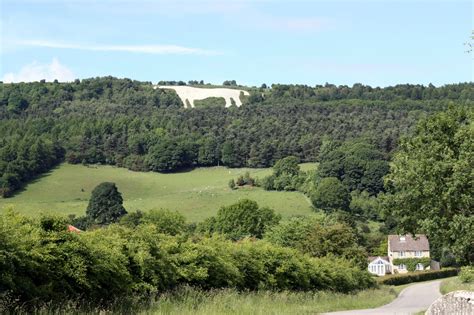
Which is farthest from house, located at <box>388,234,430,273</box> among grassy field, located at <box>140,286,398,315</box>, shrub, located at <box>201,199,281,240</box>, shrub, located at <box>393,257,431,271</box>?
grassy field, located at <box>140,286,398,315</box>

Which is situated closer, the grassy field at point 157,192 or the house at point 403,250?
the house at point 403,250

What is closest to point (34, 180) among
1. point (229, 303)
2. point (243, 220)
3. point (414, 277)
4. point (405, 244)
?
point (243, 220)

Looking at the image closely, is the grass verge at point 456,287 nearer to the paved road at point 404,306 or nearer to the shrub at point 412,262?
the paved road at point 404,306

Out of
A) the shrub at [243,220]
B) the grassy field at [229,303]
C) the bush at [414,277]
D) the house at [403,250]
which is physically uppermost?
the grassy field at [229,303]

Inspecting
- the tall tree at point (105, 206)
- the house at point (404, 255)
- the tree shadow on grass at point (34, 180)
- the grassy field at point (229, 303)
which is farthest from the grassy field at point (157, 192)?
the grassy field at point (229, 303)

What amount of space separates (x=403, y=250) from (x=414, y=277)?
3696 cm

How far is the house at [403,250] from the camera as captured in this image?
124 meters

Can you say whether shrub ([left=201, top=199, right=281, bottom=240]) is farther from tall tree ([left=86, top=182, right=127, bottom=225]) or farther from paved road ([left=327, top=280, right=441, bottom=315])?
paved road ([left=327, top=280, right=441, bottom=315])

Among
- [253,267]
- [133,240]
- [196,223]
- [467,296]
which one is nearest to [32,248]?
[133,240]

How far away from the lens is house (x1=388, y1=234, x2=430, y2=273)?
12403 centimetres

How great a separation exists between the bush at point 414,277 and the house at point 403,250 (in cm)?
2254

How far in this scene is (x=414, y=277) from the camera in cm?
8894

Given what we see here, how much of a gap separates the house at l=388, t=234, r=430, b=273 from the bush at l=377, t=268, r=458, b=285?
2254 cm

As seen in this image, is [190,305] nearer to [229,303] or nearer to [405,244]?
[229,303]
